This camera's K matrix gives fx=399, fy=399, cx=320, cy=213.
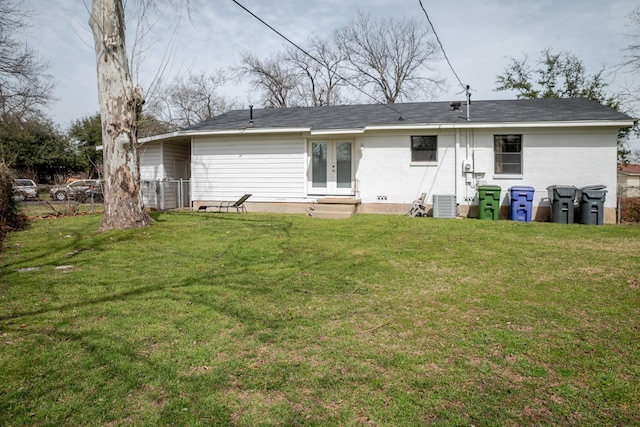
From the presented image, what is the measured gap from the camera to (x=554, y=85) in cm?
2786

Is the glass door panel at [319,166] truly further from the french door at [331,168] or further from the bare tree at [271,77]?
the bare tree at [271,77]

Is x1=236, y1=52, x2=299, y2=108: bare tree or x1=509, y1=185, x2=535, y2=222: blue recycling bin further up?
x1=236, y1=52, x2=299, y2=108: bare tree

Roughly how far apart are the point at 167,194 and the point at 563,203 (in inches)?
548

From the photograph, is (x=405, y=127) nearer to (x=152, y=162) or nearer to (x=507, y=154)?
(x=507, y=154)

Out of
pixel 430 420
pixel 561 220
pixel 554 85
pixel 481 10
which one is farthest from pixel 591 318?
pixel 554 85

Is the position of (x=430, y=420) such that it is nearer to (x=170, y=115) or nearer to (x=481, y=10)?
(x=481, y=10)

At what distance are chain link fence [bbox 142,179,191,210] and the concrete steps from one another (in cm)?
598

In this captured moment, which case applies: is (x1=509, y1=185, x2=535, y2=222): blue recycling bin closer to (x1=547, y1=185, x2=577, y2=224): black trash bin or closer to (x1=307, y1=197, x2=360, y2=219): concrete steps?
(x1=547, y1=185, x2=577, y2=224): black trash bin

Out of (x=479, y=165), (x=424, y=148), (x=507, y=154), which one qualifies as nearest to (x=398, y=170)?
(x=424, y=148)

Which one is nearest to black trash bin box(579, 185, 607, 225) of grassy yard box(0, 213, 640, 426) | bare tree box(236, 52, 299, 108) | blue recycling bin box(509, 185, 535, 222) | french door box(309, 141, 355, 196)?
blue recycling bin box(509, 185, 535, 222)

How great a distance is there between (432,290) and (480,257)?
2250 mm

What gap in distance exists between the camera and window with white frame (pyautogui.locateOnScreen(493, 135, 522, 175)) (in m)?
12.7

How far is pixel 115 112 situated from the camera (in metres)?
9.19

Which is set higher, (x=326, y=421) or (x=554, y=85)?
(x=554, y=85)
